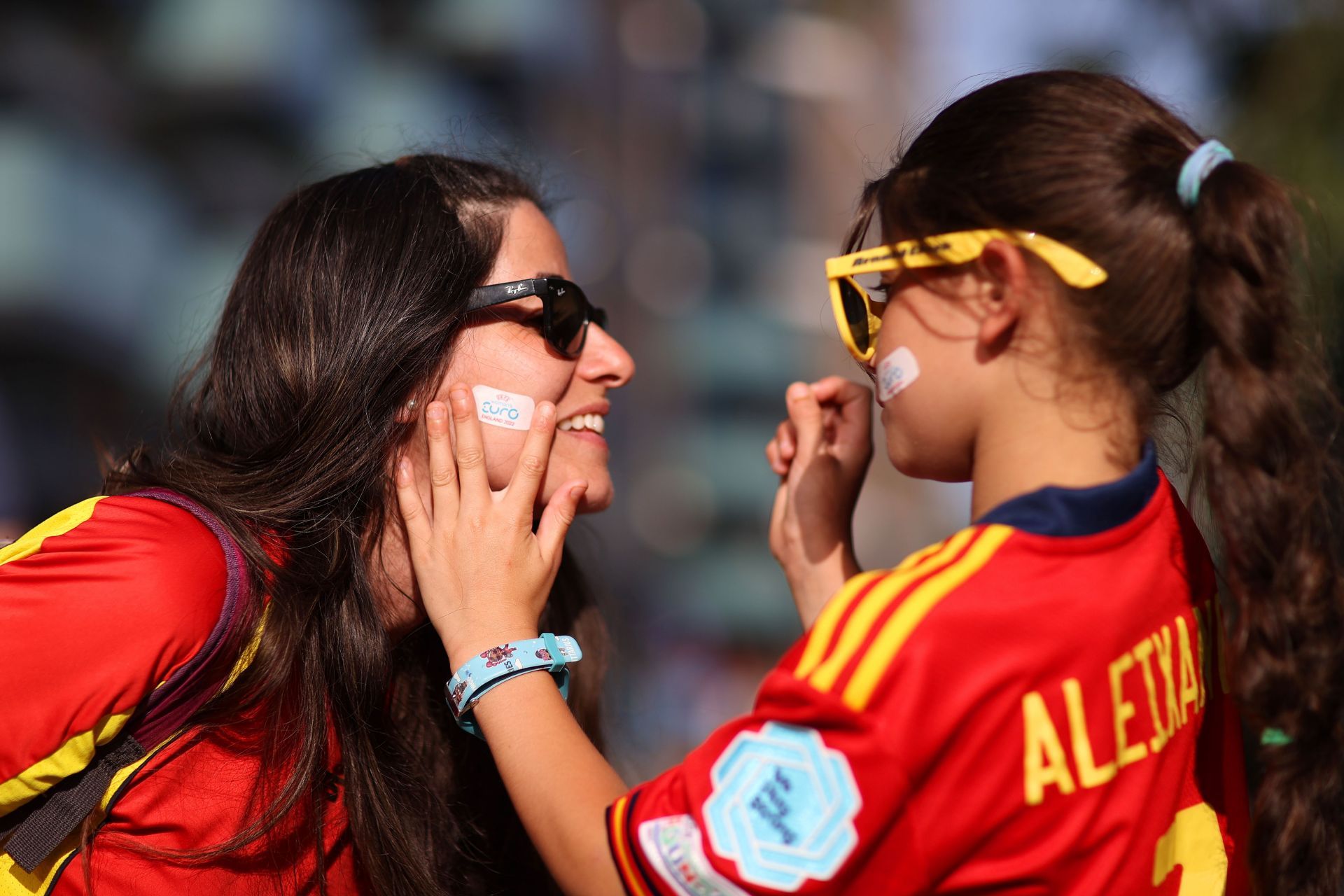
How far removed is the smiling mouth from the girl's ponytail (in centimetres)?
147

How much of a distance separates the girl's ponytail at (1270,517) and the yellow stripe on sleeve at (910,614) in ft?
1.37

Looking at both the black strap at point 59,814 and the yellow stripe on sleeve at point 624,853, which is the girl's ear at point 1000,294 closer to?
the yellow stripe on sleeve at point 624,853

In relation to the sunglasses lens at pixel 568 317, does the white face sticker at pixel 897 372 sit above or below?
below

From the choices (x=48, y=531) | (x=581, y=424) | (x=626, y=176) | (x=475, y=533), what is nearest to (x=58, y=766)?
(x=48, y=531)

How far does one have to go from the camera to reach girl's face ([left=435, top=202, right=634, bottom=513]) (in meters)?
2.49

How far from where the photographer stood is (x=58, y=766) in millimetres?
1805

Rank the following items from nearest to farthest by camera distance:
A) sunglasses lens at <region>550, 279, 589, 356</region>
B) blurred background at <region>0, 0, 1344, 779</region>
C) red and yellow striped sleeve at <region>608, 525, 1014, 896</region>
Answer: red and yellow striped sleeve at <region>608, 525, 1014, 896</region>
sunglasses lens at <region>550, 279, 589, 356</region>
blurred background at <region>0, 0, 1344, 779</region>

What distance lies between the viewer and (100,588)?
183 cm

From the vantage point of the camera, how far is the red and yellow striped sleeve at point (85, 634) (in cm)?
177

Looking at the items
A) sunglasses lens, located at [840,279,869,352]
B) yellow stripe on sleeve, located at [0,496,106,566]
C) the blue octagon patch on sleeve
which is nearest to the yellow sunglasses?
sunglasses lens, located at [840,279,869,352]

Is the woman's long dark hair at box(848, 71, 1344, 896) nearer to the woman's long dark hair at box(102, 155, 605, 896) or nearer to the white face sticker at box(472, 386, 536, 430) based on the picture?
the white face sticker at box(472, 386, 536, 430)

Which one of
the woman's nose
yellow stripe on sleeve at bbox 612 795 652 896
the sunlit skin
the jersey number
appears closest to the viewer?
yellow stripe on sleeve at bbox 612 795 652 896

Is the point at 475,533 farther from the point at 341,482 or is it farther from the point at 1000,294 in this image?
the point at 1000,294

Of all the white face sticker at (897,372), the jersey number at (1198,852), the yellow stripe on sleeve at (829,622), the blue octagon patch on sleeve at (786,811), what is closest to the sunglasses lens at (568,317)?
the white face sticker at (897,372)
